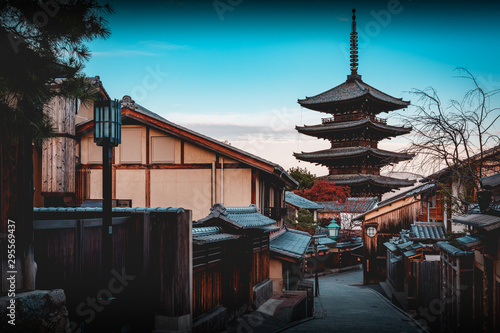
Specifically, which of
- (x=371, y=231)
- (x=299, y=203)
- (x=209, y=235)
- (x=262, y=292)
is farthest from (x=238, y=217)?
(x=299, y=203)

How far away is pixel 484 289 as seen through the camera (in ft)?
37.4

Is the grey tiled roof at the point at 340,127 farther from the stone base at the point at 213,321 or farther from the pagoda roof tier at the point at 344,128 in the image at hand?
the stone base at the point at 213,321

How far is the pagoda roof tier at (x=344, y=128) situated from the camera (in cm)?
5081

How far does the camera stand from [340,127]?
5191 centimetres

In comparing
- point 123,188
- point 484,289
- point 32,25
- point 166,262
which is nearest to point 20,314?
point 32,25

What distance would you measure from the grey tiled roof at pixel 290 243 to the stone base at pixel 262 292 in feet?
4.45

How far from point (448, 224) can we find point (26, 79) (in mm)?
25030

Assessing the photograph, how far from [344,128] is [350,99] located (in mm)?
3266

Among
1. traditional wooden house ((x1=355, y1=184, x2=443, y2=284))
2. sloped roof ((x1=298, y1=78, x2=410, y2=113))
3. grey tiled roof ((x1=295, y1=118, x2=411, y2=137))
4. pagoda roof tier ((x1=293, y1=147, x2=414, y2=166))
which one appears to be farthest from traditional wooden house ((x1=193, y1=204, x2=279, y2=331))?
sloped roof ((x1=298, y1=78, x2=410, y2=113))

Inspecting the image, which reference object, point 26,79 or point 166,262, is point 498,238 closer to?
point 166,262

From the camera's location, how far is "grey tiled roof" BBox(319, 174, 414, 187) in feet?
170

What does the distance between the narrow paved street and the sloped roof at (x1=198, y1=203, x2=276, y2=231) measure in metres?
3.23

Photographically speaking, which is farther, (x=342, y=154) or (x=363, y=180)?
(x=342, y=154)

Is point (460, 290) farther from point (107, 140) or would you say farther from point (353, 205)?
point (353, 205)
